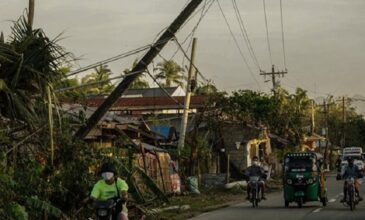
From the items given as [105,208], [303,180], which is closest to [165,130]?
[303,180]

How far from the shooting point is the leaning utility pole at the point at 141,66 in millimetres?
17891

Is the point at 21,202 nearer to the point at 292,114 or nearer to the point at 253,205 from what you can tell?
the point at 253,205

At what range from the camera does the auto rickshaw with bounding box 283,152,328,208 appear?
→ 2562cm

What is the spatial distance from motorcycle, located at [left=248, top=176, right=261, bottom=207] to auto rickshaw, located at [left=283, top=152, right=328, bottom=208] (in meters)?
1.17

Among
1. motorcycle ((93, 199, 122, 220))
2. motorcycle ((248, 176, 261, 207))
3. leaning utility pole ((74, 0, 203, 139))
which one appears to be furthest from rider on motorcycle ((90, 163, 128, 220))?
motorcycle ((248, 176, 261, 207))

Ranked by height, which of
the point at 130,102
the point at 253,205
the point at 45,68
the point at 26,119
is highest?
the point at 130,102

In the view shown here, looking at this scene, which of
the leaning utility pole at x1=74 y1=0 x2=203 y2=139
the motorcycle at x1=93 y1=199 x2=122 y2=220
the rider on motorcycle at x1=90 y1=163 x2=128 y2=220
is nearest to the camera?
the motorcycle at x1=93 y1=199 x2=122 y2=220

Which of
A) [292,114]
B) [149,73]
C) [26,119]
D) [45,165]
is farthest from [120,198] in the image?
[292,114]

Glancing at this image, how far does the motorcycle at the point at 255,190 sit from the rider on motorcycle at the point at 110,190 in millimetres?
14699

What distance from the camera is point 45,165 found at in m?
16.2

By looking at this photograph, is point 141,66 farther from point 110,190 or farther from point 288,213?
point 288,213

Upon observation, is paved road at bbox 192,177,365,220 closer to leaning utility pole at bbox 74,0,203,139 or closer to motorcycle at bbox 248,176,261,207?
motorcycle at bbox 248,176,261,207

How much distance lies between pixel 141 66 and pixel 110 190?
6.18 m

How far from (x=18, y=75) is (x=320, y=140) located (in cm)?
7724
